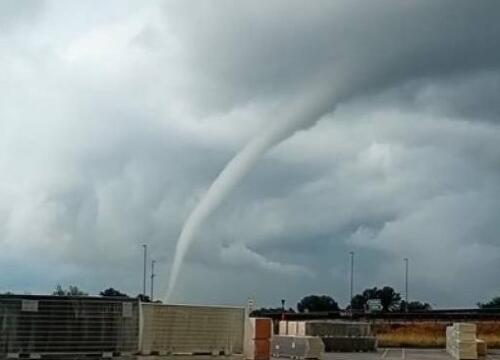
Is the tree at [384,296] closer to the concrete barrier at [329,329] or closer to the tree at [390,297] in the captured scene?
the tree at [390,297]

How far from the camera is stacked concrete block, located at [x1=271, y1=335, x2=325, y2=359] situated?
51125 millimetres

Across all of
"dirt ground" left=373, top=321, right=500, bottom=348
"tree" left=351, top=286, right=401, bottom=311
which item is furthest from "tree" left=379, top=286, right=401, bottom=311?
"dirt ground" left=373, top=321, right=500, bottom=348

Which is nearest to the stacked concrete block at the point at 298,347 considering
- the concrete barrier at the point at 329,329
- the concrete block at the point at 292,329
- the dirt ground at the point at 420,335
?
the concrete barrier at the point at 329,329

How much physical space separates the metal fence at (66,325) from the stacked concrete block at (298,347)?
75.0ft

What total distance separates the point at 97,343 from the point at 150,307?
3010 millimetres

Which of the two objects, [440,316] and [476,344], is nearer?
[476,344]

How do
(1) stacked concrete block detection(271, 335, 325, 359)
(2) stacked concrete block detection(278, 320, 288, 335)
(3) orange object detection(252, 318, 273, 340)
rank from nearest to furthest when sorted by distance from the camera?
1. (3) orange object detection(252, 318, 273, 340)
2. (1) stacked concrete block detection(271, 335, 325, 359)
3. (2) stacked concrete block detection(278, 320, 288, 335)

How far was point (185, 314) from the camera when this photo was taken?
105ft

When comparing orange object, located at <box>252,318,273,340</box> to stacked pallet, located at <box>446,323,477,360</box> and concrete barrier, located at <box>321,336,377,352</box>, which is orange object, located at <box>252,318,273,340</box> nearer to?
stacked pallet, located at <box>446,323,477,360</box>

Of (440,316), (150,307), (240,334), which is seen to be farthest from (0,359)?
(440,316)

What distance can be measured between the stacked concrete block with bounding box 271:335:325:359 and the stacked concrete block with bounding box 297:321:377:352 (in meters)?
10.1

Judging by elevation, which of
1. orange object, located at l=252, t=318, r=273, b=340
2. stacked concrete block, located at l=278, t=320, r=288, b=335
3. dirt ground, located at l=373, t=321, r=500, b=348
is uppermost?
orange object, located at l=252, t=318, r=273, b=340

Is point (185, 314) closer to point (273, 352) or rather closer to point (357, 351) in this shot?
point (273, 352)

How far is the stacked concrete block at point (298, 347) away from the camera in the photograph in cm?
5112
